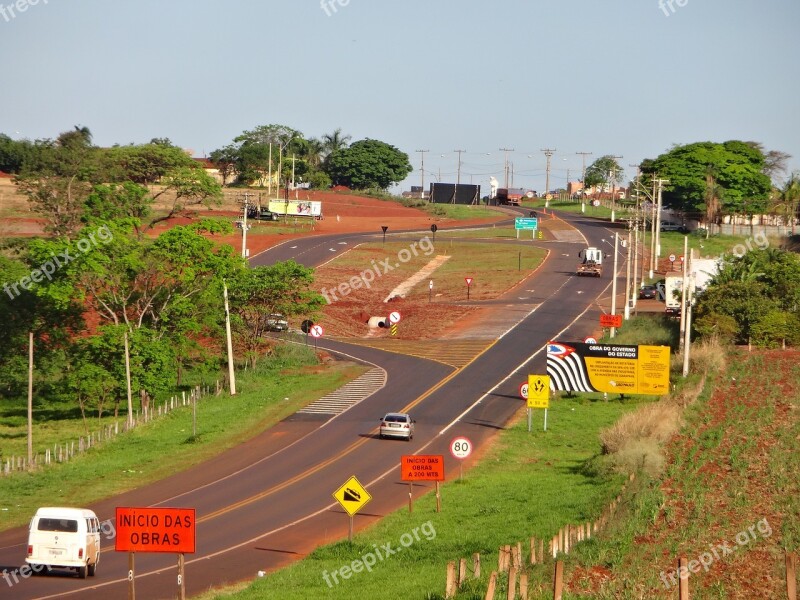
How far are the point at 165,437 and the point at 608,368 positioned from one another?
2230 centimetres

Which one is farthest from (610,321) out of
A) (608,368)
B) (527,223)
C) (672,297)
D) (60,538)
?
(527,223)

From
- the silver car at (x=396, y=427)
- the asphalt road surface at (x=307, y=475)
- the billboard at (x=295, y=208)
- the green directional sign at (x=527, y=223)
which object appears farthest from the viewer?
the billboard at (x=295, y=208)

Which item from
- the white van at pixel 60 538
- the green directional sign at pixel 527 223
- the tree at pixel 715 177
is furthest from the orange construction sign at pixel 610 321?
the tree at pixel 715 177

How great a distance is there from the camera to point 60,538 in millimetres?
28422

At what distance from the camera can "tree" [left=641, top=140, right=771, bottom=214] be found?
5344 inches

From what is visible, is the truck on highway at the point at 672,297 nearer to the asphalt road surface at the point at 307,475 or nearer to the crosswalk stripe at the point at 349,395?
the asphalt road surface at the point at 307,475

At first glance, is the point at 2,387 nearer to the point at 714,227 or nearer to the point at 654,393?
the point at 654,393

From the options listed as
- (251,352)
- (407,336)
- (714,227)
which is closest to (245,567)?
(251,352)

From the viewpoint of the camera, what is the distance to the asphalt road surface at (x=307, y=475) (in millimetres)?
30500

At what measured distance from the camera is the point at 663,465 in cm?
3944

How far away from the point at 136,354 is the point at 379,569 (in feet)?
109

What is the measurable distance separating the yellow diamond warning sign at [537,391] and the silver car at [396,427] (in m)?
5.68

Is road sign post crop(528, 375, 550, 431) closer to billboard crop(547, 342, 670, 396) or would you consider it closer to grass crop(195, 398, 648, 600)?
grass crop(195, 398, 648, 600)

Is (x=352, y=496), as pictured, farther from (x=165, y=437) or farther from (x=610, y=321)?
(x=610, y=321)
